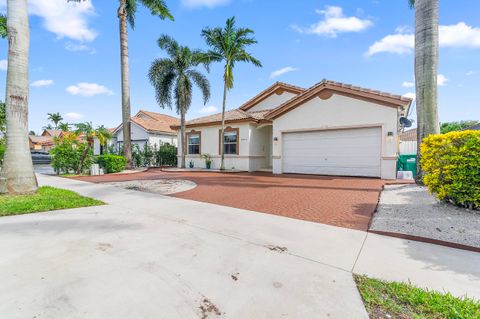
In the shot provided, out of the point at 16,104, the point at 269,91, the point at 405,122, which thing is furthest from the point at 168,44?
the point at 405,122

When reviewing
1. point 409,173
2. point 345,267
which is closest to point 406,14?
point 409,173

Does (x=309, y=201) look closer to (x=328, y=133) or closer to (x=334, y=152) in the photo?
(x=334, y=152)

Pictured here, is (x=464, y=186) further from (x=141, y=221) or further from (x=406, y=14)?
(x=406, y=14)

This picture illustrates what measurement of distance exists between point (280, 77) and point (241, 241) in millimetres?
18017

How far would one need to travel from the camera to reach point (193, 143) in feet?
62.8

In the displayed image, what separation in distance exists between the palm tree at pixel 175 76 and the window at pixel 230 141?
4.07 m

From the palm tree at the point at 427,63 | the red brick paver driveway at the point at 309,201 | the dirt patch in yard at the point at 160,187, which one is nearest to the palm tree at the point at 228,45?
the dirt patch in yard at the point at 160,187

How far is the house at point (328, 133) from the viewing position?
11.0 m

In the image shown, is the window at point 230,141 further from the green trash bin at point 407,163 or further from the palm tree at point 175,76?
the green trash bin at point 407,163

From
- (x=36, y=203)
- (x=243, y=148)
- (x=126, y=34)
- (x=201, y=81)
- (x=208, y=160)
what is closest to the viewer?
(x=36, y=203)

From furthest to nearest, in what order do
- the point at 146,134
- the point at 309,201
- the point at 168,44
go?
the point at 146,134 < the point at 168,44 < the point at 309,201

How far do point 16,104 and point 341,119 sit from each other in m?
13.2

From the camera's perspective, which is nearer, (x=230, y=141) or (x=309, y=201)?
Result: (x=309, y=201)

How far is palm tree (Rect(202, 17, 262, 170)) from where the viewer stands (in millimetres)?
14781
